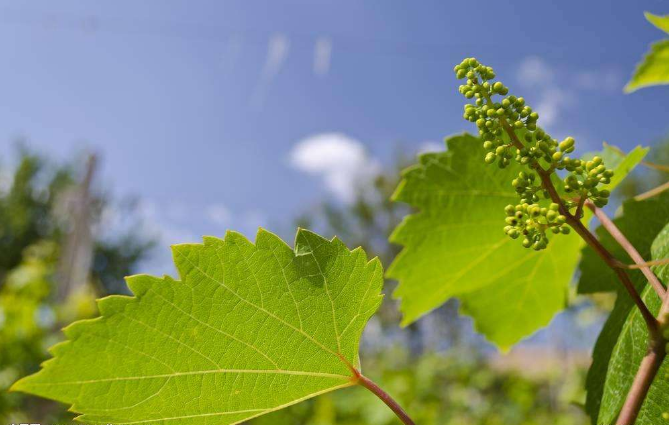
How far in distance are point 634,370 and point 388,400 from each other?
328 mm

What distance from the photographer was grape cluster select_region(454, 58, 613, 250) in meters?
0.69

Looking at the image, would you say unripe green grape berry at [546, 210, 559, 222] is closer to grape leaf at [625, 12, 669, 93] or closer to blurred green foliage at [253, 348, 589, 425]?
blurred green foliage at [253, 348, 589, 425]

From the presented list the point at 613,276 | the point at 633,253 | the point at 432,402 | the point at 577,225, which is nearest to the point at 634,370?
the point at 633,253

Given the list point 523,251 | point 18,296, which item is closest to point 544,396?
point 18,296

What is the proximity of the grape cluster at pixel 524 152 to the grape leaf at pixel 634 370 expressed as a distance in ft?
0.65

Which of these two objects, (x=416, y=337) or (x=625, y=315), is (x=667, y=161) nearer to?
(x=416, y=337)

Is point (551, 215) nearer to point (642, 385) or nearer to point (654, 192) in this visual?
point (642, 385)

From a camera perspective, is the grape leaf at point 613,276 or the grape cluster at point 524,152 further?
the grape leaf at point 613,276

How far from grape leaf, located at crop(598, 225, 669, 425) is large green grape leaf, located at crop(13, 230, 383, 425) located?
340mm

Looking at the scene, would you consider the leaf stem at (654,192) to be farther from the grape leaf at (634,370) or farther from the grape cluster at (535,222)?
the grape cluster at (535,222)

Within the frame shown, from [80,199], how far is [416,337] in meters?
22.1

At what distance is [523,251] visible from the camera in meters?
1.40

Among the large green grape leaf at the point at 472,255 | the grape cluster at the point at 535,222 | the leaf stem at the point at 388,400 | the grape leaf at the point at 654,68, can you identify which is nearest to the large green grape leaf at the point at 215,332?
the leaf stem at the point at 388,400

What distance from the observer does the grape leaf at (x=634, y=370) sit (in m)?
0.78
